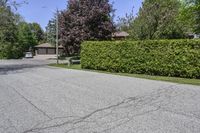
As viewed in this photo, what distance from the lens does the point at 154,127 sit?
578 centimetres

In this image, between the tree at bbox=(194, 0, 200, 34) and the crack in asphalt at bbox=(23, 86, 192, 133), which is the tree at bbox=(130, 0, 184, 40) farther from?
the crack in asphalt at bbox=(23, 86, 192, 133)

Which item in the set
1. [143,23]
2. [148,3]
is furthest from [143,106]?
[148,3]

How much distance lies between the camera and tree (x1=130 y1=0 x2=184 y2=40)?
26875 millimetres

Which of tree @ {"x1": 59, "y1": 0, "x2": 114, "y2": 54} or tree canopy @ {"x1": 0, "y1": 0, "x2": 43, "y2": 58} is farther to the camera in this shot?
tree canopy @ {"x1": 0, "y1": 0, "x2": 43, "y2": 58}

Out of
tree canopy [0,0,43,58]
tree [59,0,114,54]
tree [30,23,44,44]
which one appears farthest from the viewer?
tree [30,23,44,44]

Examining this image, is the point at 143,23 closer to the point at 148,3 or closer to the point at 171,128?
the point at 148,3

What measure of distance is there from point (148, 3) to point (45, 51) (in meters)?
47.7

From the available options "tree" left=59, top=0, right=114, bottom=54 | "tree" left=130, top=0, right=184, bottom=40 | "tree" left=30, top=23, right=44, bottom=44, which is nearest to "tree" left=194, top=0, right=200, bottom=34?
"tree" left=130, top=0, right=184, bottom=40

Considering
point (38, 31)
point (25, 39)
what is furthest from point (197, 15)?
point (38, 31)

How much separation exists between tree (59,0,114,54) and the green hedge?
6.85 metres

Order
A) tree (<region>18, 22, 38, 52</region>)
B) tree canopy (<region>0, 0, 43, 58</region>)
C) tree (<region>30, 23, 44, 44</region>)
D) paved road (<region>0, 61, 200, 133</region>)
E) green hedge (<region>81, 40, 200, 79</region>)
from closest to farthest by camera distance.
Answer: paved road (<region>0, 61, 200, 133</region>) → green hedge (<region>81, 40, 200, 79</region>) → tree canopy (<region>0, 0, 43, 58</region>) → tree (<region>18, 22, 38, 52</region>) → tree (<region>30, 23, 44, 44</region>)

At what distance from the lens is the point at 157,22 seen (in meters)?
27.2

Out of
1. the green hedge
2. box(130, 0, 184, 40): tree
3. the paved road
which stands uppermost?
box(130, 0, 184, 40): tree

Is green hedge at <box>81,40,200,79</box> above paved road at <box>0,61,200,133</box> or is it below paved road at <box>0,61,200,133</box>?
above
